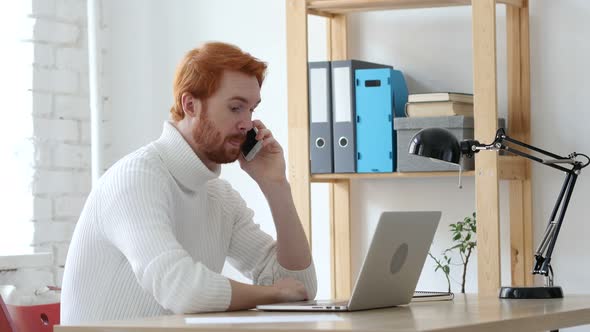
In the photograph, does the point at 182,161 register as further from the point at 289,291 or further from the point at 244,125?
the point at 289,291

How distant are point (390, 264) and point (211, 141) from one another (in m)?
0.55

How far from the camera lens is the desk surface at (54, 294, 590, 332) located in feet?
5.00

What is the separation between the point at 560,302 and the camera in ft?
7.22

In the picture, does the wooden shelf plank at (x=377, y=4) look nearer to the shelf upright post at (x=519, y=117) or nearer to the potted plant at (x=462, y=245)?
the shelf upright post at (x=519, y=117)

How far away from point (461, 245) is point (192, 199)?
3.99 feet

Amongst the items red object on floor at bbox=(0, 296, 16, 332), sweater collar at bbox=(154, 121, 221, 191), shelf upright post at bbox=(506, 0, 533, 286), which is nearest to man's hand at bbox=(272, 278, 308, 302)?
sweater collar at bbox=(154, 121, 221, 191)

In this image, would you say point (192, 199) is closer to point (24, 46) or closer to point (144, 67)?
point (24, 46)

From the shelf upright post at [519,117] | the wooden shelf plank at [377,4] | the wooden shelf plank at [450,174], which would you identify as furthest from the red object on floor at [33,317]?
the shelf upright post at [519,117]

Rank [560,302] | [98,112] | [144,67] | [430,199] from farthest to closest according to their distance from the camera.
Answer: [144,67]
[98,112]
[430,199]
[560,302]

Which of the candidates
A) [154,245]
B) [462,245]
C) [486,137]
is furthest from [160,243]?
[462,245]

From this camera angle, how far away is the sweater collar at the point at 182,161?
7.21 ft

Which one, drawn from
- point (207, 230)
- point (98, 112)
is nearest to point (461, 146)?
point (207, 230)

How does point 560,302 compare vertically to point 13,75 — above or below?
below

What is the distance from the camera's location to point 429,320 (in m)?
1.63
